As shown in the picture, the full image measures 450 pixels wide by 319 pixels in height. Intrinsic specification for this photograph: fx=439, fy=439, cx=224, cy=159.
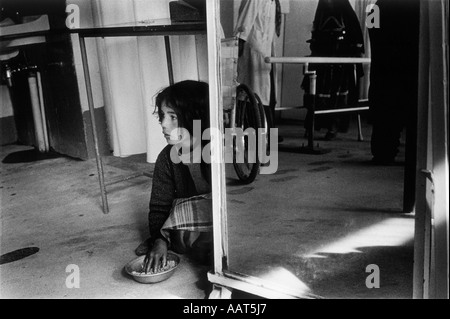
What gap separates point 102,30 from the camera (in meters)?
1.91

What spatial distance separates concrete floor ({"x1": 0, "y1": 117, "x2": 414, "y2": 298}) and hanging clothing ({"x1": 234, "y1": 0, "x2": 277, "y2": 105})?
739mm

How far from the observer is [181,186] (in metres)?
1.79

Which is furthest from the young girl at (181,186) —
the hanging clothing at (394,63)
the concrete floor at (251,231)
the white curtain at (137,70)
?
the white curtain at (137,70)

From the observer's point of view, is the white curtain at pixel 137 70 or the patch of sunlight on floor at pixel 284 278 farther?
the white curtain at pixel 137 70

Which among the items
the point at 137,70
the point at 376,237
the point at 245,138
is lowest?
the point at 376,237

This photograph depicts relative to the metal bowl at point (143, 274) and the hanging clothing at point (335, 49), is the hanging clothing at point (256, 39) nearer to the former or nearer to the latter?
the hanging clothing at point (335, 49)

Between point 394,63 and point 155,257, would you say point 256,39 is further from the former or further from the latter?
point 155,257

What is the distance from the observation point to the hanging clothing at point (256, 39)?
10.7 feet

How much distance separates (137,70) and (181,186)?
5.56ft

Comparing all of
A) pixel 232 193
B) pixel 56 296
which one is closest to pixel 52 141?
pixel 232 193

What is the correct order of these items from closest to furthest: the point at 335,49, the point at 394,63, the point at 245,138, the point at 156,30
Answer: the point at 156,30, the point at 394,63, the point at 245,138, the point at 335,49

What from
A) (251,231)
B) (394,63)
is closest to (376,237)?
(251,231)

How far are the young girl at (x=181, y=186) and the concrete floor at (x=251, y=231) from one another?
0.11 meters

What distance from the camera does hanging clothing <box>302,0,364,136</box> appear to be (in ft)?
11.8
